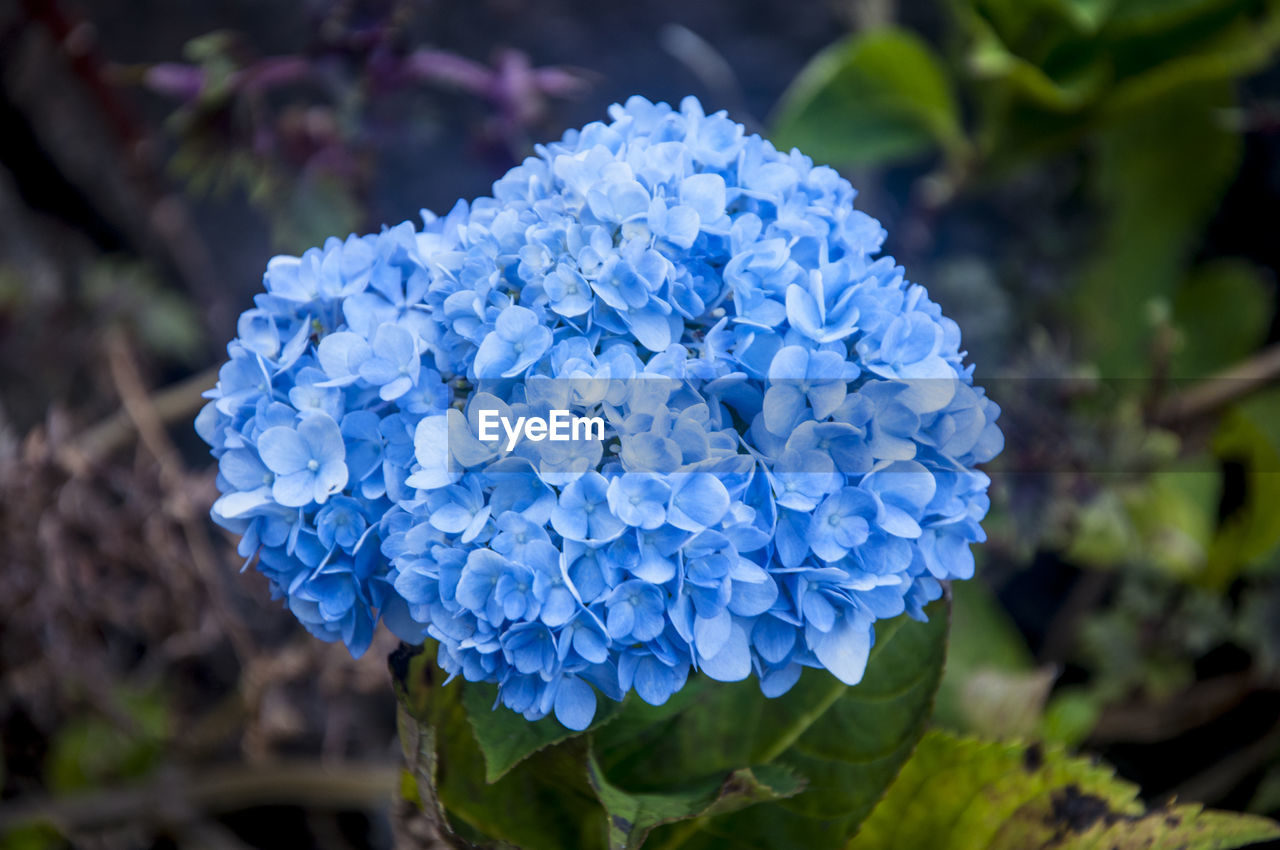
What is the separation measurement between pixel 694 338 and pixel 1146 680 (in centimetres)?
121

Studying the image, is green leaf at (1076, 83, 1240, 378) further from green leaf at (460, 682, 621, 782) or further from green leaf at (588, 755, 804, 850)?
green leaf at (460, 682, 621, 782)

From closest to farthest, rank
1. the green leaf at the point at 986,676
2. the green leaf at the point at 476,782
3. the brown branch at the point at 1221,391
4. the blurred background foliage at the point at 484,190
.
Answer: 1. the green leaf at the point at 476,782
2. the green leaf at the point at 986,676
3. the blurred background foliage at the point at 484,190
4. the brown branch at the point at 1221,391

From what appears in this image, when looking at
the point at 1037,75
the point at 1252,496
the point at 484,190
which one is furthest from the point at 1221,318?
the point at 484,190

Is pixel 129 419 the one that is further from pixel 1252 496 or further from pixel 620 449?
pixel 1252 496

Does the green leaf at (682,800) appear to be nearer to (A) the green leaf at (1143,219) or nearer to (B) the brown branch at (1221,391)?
(B) the brown branch at (1221,391)

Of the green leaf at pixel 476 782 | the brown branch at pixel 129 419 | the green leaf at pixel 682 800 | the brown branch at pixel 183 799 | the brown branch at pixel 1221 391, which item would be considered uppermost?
the brown branch at pixel 1221 391

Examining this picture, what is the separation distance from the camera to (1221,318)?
159cm

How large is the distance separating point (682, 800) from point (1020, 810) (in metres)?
0.31

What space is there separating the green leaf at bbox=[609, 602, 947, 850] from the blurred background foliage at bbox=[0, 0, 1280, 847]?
1.24 ft

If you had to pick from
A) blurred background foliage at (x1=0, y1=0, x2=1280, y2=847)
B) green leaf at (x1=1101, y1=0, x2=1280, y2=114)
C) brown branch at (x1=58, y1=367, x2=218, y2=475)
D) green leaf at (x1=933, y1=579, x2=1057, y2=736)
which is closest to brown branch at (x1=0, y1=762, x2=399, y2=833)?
blurred background foliage at (x1=0, y1=0, x2=1280, y2=847)

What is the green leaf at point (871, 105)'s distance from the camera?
1417 mm

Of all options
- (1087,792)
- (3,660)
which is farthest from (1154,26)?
(3,660)

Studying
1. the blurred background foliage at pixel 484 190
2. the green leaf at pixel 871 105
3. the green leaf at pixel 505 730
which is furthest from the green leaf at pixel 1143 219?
the green leaf at pixel 505 730

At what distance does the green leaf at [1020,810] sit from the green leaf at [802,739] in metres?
0.10
